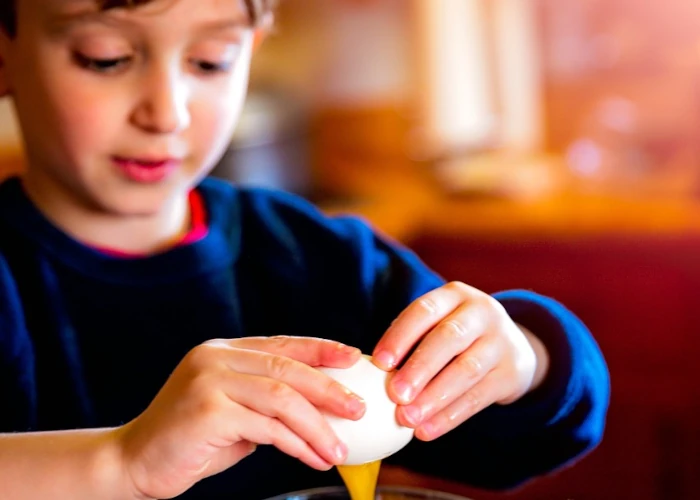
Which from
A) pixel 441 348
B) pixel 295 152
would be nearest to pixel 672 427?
pixel 295 152

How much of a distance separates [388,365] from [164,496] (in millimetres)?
148

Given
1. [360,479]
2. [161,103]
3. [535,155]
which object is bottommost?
[535,155]

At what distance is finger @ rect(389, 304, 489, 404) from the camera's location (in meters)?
0.52

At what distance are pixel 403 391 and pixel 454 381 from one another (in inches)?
1.8

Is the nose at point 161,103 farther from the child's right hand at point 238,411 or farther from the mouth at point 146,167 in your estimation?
the child's right hand at point 238,411

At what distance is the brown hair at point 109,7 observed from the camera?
1.98 ft

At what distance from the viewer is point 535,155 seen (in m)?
1.68

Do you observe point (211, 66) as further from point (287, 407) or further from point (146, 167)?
point (287, 407)

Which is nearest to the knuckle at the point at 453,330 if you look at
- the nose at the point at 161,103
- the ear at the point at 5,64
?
the nose at the point at 161,103

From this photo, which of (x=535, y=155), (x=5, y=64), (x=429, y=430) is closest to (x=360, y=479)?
(x=429, y=430)

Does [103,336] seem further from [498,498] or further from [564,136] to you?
[564,136]

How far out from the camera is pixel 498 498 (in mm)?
956

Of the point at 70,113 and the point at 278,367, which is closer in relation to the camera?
the point at 278,367

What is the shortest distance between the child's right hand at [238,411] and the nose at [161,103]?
7.8 inches
